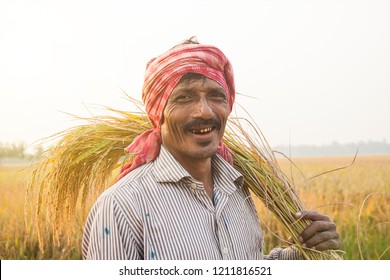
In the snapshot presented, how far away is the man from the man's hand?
201 millimetres

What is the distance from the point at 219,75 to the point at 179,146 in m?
0.26

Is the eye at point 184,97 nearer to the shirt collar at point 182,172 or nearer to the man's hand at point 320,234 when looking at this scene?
the shirt collar at point 182,172

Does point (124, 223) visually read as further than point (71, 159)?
No

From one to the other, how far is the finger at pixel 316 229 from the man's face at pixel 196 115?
0.51 metres

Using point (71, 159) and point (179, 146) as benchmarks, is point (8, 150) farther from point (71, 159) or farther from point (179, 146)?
point (179, 146)

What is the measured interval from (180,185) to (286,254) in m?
0.60

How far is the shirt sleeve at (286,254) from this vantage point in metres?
2.17

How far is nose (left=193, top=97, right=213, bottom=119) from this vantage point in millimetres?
1809

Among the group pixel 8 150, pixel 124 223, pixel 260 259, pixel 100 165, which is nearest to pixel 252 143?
Result: pixel 260 259

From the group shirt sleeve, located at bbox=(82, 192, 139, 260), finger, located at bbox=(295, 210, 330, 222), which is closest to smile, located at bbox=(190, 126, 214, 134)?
shirt sleeve, located at bbox=(82, 192, 139, 260)

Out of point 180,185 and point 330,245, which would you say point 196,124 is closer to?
point 180,185

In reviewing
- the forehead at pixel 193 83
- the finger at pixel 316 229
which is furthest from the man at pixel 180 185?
the finger at pixel 316 229

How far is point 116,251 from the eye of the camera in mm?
1672

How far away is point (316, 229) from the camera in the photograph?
2.07 m
